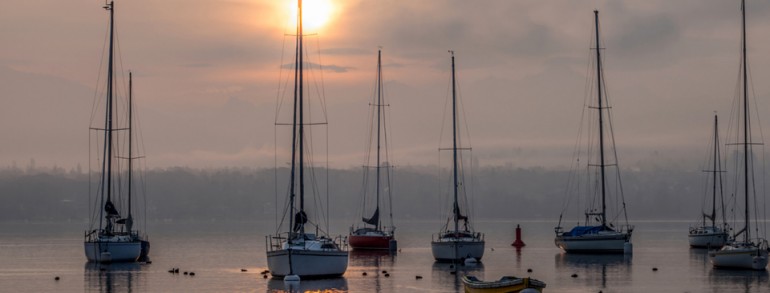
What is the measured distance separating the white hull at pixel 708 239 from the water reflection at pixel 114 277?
55712 mm

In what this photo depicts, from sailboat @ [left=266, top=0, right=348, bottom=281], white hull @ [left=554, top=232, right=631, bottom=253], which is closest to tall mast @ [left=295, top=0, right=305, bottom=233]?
sailboat @ [left=266, top=0, right=348, bottom=281]

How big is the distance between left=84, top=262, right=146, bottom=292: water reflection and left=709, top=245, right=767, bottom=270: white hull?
1434 inches

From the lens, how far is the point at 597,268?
8275cm

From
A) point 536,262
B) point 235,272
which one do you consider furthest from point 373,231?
point 235,272

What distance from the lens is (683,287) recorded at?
67.2m

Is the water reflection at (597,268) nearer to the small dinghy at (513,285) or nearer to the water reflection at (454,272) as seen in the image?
the water reflection at (454,272)

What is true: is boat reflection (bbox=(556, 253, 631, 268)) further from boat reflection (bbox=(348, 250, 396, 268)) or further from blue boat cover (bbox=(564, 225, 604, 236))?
boat reflection (bbox=(348, 250, 396, 268))

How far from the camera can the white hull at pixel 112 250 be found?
85312mm

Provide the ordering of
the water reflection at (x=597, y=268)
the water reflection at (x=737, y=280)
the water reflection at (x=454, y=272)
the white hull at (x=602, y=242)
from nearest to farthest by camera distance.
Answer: the water reflection at (x=737, y=280) < the water reflection at (x=454, y=272) < the water reflection at (x=597, y=268) < the white hull at (x=602, y=242)

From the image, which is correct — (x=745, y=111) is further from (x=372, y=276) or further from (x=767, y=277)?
(x=372, y=276)

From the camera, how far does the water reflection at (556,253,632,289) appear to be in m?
71.6

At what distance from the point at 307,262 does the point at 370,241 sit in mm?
42589

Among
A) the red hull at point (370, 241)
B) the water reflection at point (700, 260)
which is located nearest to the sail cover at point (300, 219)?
the water reflection at point (700, 260)

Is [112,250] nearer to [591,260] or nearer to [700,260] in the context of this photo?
[591,260]
